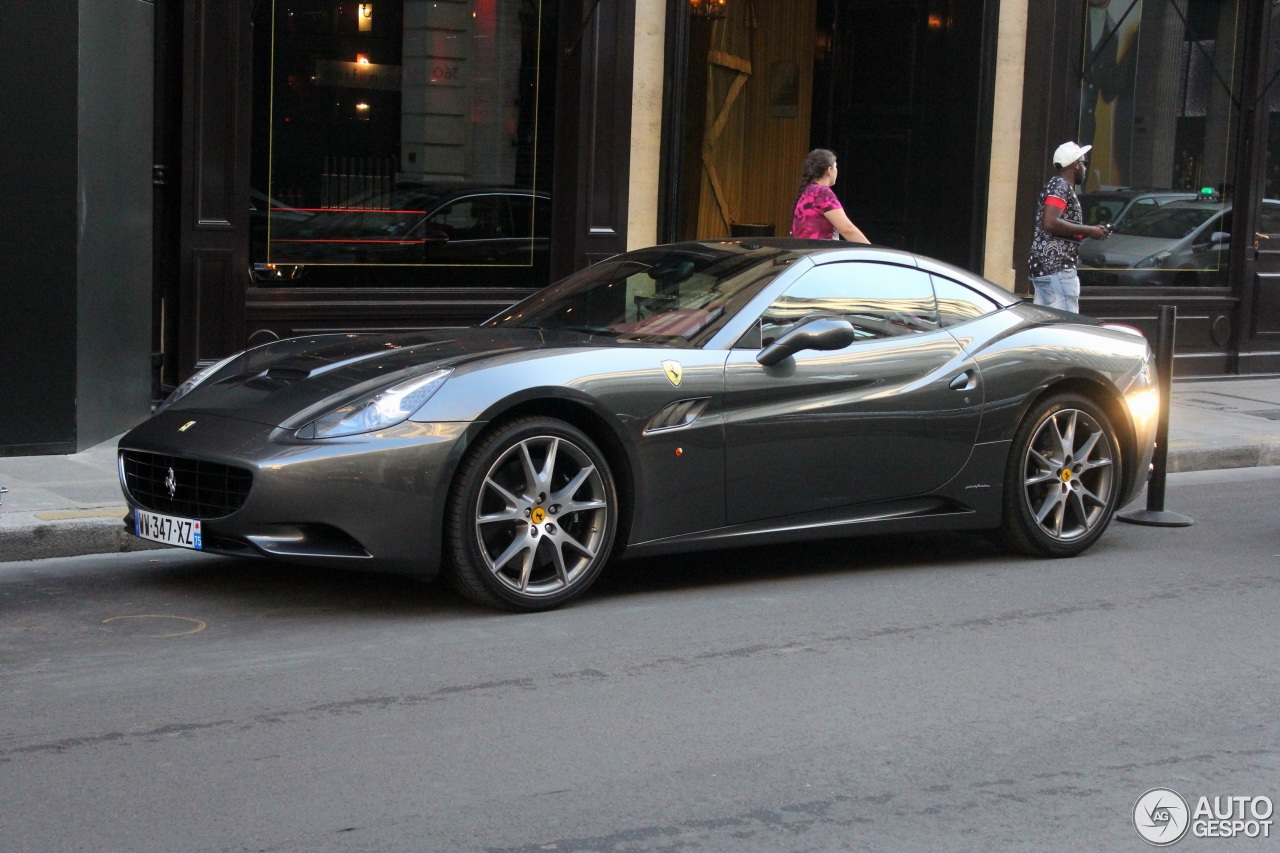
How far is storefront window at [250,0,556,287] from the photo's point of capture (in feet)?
34.7

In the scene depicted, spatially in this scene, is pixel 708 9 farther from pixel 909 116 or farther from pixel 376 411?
pixel 376 411

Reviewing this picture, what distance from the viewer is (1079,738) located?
181 inches

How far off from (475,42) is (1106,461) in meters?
6.01

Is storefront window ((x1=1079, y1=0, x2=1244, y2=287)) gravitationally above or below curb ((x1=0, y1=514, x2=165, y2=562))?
above

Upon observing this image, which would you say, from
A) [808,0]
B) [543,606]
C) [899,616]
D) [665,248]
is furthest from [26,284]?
[808,0]

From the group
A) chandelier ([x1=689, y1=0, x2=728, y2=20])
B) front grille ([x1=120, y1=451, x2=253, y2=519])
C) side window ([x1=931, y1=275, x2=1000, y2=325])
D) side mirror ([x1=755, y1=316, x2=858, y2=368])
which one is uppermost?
chandelier ([x1=689, y1=0, x2=728, y2=20])

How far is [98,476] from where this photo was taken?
26.5 ft

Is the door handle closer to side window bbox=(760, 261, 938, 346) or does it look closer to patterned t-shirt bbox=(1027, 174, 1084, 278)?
side window bbox=(760, 261, 938, 346)

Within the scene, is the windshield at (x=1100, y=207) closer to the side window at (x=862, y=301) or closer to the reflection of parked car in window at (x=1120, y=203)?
the reflection of parked car in window at (x=1120, y=203)

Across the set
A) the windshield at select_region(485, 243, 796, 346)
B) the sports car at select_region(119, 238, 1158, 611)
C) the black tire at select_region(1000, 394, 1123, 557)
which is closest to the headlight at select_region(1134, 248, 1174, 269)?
the sports car at select_region(119, 238, 1158, 611)

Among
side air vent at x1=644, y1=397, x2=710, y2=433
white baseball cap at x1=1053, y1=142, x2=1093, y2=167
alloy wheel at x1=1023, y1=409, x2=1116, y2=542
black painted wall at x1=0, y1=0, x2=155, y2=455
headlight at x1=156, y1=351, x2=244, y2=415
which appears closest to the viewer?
side air vent at x1=644, y1=397, x2=710, y2=433

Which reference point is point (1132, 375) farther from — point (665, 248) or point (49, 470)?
point (49, 470)

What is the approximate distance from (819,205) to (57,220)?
15.2 feet

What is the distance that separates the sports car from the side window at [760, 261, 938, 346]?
0.5 inches
